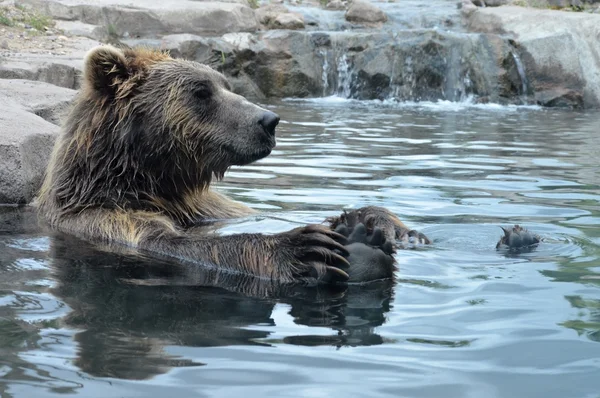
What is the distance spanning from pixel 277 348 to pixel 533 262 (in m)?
1.87

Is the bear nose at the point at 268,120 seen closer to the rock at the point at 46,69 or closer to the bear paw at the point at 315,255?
the bear paw at the point at 315,255

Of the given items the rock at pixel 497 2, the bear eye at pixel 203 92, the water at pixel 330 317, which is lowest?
the water at pixel 330 317

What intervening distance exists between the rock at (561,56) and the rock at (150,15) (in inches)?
239

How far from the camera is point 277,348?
9.77ft

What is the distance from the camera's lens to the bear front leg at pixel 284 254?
3932 millimetres

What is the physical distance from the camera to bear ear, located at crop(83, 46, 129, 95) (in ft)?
17.6

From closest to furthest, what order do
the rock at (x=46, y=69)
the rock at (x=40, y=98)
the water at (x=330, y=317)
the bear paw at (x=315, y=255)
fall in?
the water at (x=330, y=317) → the bear paw at (x=315, y=255) → the rock at (x=40, y=98) → the rock at (x=46, y=69)

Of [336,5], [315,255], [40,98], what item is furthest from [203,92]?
[336,5]

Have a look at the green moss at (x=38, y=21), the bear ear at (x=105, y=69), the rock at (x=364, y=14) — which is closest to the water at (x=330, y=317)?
the bear ear at (x=105, y=69)

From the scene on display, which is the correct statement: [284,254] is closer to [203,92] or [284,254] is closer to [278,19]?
[203,92]

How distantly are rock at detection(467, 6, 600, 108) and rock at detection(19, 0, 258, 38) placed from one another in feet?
19.9

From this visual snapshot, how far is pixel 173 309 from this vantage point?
355 centimetres

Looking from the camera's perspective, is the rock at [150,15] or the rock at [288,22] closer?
the rock at [150,15]

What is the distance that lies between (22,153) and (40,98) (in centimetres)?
178
